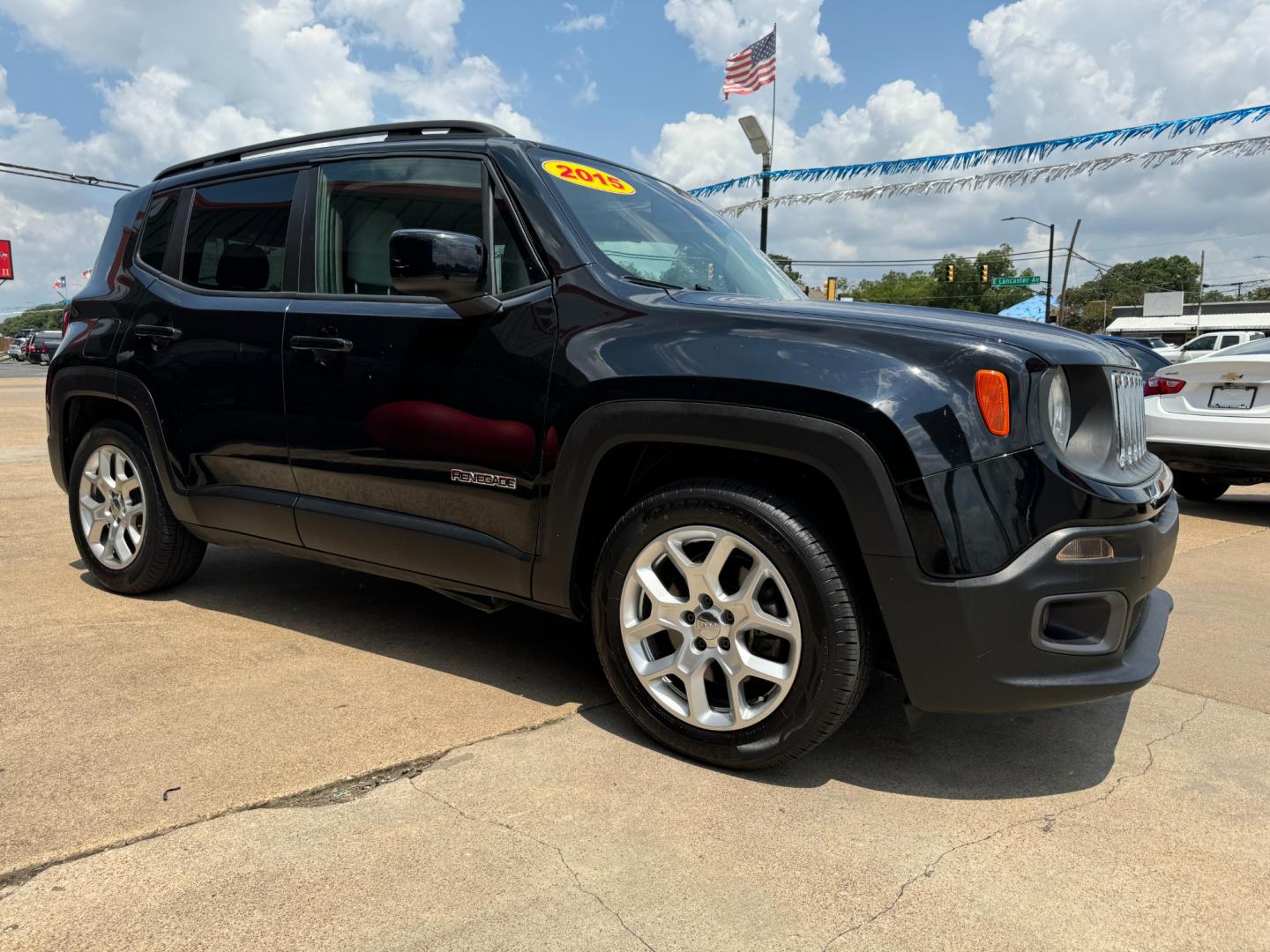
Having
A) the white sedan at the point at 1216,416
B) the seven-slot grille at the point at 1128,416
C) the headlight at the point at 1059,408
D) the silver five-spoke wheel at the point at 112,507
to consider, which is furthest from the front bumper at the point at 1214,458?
the silver five-spoke wheel at the point at 112,507

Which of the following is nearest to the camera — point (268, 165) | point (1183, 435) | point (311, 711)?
point (311, 711)

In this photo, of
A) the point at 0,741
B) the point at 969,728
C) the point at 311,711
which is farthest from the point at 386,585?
the point at 969,728

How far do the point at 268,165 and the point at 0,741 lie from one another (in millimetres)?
2292

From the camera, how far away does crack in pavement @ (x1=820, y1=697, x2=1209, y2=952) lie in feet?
6.55

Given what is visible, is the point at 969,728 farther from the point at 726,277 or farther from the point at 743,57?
the point at 743,57

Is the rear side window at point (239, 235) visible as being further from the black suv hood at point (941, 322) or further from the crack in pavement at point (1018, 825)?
the crack in pavement at point (1018, 825)

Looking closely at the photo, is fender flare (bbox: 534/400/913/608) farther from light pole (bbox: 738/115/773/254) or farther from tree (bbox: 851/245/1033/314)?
tree (bbox: 851/245/1033/314)

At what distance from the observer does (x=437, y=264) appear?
2.71 m

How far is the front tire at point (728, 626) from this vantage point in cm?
245

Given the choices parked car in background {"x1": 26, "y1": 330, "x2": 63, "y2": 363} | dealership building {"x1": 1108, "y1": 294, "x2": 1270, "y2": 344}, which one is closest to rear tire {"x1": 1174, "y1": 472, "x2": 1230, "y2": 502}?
parked car in background {"x1": 26, "y1": 330, "x2": 63, "y2": 363}

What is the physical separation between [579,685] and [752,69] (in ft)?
51.1

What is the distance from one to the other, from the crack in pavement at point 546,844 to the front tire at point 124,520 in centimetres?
214

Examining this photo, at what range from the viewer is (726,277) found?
3420 mm

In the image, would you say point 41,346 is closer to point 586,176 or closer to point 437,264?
point 586,176
